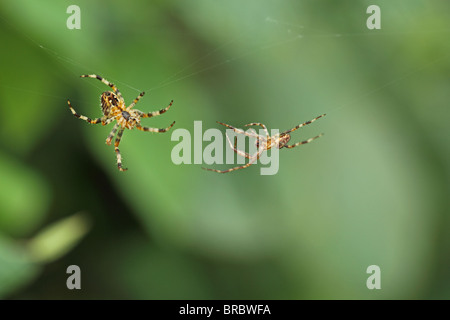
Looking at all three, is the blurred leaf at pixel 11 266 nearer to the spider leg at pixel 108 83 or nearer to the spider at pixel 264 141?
the spider leg at pixel 108 83

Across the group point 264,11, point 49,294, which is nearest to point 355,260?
point 264,11

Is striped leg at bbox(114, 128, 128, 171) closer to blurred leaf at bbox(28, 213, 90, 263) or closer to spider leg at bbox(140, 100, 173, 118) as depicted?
spider leg at bbox(140, 100, 173, 118)

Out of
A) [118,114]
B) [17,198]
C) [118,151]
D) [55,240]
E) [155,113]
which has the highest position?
[118,114]

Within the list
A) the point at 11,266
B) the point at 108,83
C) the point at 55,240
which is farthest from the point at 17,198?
the point at 108,83

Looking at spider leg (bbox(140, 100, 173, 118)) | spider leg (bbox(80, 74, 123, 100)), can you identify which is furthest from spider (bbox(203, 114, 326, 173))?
spider leg (bbox(80, 74, 123, 100))

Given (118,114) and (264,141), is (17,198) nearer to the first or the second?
(118,114)

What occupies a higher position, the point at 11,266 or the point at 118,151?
the point at 118,151

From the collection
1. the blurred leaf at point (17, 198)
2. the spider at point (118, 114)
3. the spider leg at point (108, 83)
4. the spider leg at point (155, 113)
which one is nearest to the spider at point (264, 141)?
the spider leg at point (155, 113)
